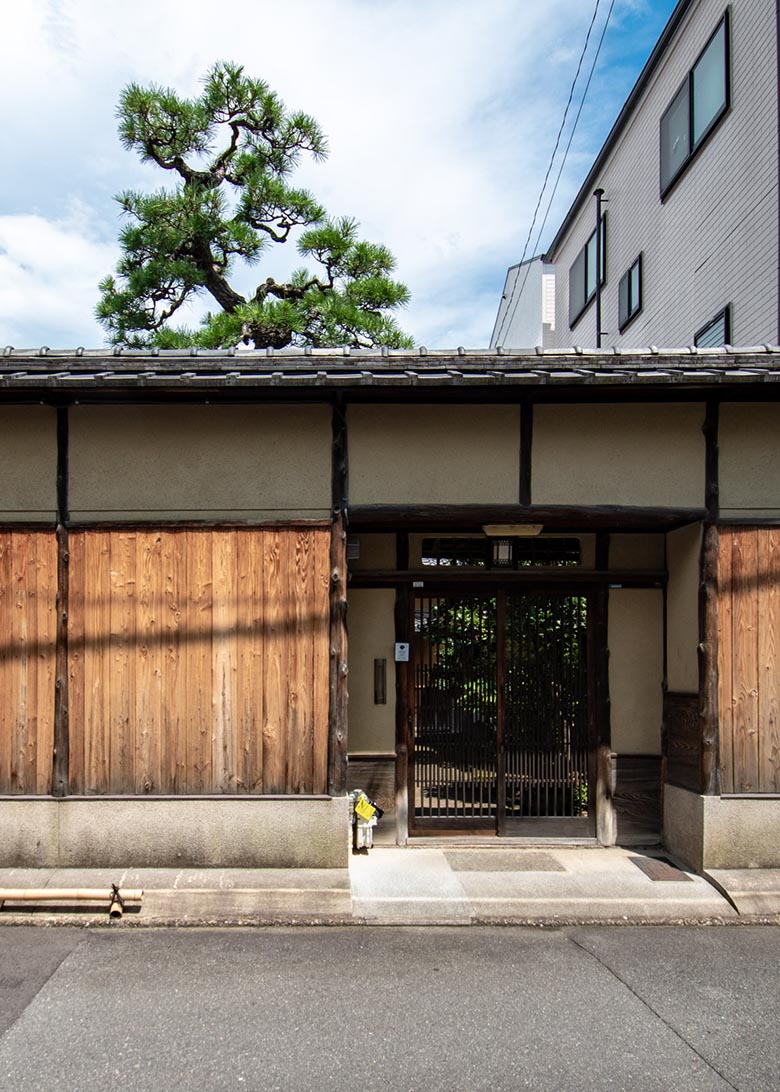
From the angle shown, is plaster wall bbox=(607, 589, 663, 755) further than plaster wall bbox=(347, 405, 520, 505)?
Yes

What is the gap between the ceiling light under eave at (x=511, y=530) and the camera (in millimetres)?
7876

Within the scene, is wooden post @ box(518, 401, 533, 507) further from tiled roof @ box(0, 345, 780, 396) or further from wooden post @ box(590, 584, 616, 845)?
wooden post @ box(590, 584, 616, 845)

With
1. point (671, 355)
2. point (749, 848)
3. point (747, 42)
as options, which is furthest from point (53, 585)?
point (747, 42)

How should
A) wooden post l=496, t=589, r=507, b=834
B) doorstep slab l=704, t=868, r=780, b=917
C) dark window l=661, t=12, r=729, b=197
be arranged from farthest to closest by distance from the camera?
dark window l=661, t=12, r=729, b=197 < wooden post l=496, t=589, r=507, b=834 < doorstep slab l=704, t=868, r=780, b=917

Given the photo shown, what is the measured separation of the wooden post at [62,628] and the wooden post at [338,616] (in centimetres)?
222

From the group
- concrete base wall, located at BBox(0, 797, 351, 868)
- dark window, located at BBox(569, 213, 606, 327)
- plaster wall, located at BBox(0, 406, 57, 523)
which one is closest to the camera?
concrete base wall, located at BBox(0, 797, 351, 868)

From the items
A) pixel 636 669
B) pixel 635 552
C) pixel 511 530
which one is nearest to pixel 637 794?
pixel 636 669

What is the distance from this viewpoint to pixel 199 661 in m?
7.09

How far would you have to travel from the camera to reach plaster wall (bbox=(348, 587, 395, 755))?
8.12 metres

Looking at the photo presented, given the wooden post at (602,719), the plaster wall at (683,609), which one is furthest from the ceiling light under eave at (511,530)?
the plaster wall at (683,609)

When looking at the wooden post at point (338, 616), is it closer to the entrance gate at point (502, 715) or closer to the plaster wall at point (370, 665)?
the plaster wall at point (370, 665)

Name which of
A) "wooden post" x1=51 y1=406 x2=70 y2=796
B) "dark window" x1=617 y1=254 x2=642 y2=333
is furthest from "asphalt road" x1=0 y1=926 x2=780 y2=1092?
"dark window" x1=617 y1=254 x2=642 y2=333

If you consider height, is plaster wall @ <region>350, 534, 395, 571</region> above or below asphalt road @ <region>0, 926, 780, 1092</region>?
above

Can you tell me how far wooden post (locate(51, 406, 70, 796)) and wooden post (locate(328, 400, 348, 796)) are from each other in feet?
7.29
